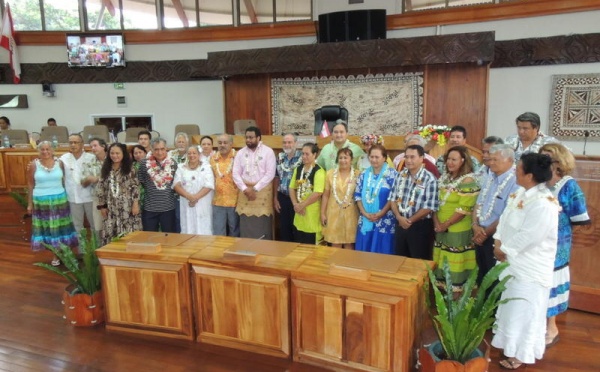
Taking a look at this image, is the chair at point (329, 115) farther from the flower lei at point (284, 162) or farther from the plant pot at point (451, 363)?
the plant pot at point (451, 363)

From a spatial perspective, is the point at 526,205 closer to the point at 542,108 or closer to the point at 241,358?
the point at 241,358

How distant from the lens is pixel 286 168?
428cm

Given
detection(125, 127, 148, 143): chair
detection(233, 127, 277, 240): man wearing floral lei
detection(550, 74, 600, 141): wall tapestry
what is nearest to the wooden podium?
detection(233, 127, 277, 240): man wearing floral lei

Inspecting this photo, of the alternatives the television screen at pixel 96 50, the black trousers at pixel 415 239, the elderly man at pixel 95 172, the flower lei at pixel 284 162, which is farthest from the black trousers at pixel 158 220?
the television screen at pixel 96 50

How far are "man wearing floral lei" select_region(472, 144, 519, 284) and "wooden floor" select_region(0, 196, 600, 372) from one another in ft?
2.38

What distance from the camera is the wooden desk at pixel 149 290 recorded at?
2.98 meters

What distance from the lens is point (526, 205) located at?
2.55 meters

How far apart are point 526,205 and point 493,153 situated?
58 centimetres

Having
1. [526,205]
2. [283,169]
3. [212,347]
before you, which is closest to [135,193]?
[283,169]

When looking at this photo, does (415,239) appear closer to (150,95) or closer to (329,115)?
(329,115)

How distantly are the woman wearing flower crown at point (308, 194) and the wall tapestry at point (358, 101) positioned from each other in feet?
14.9

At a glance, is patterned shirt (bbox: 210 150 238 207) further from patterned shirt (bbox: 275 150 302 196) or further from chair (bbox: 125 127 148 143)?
chair (bbox: 125 127 148 143)

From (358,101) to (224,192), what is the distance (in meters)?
4.73

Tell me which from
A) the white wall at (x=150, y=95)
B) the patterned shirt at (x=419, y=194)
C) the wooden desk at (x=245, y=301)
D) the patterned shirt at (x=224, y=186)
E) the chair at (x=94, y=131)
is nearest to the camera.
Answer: the wooden desk at (x=245, y=301)
